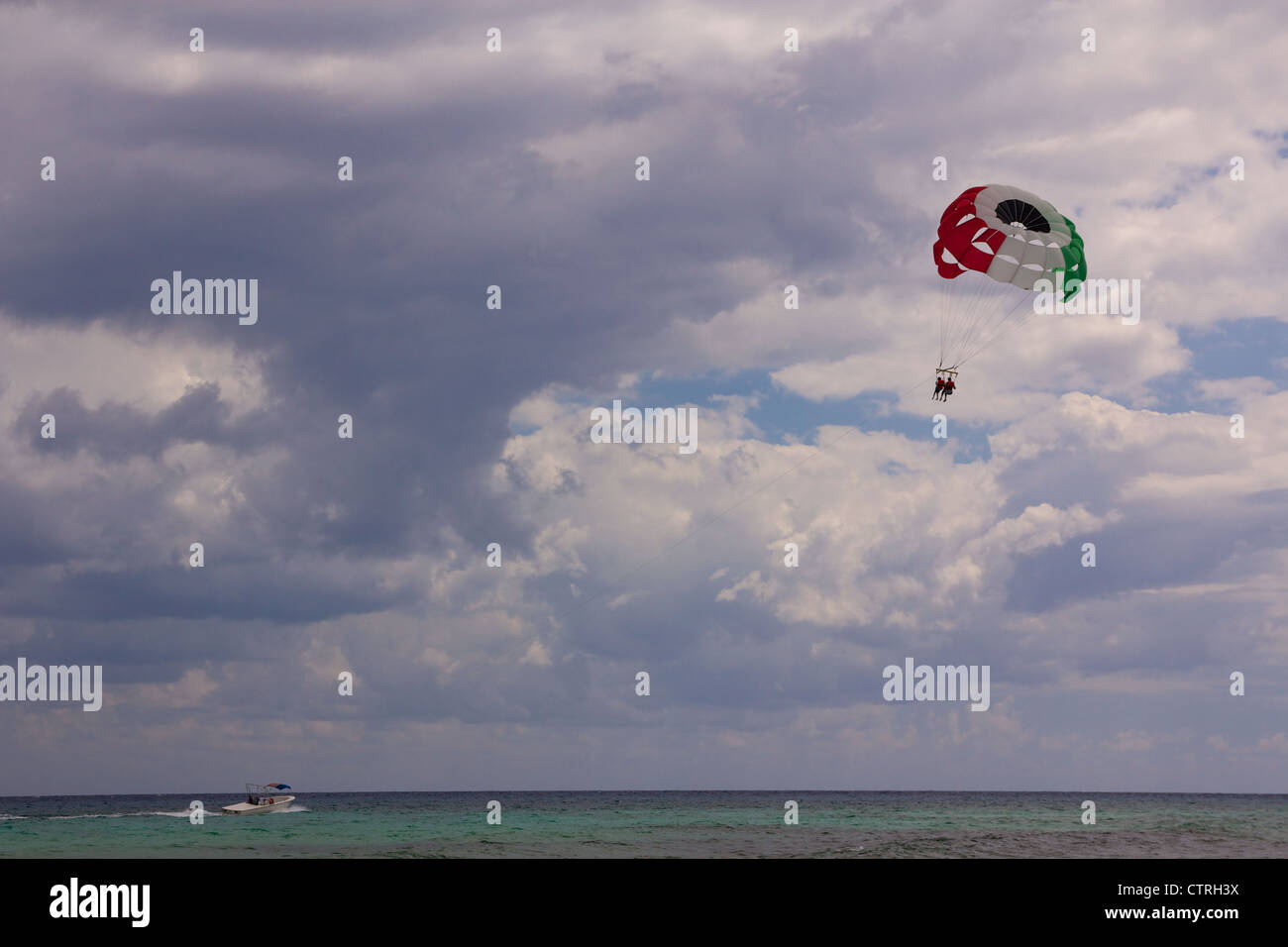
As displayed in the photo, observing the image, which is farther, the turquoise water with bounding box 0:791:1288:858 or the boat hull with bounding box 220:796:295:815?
the boat hull with bounding box 220:796:295:815

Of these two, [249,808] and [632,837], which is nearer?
[632,837]

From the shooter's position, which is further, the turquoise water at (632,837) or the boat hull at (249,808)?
the boat hull at (249,808)

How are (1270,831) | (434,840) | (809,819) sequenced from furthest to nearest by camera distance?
1. (809,819)
2. (1270,831)
3. (434,840)

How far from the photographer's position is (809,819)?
8319 cm
